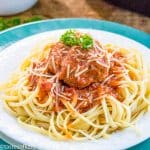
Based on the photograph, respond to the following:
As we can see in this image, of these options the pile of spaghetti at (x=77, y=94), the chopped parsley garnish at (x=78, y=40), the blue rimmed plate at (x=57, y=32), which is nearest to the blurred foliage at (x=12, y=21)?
the blue rimmed plate at (x=57, y=32)

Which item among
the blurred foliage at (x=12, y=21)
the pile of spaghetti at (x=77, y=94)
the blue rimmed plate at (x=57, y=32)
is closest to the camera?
the pile of spaghetti at (x=77, y=94)

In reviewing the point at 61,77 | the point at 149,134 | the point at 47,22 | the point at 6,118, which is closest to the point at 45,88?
the point at 61,77

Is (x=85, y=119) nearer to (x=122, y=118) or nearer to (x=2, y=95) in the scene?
(x=122, y=118)

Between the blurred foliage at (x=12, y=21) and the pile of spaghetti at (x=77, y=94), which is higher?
the blurred foliage at (x=12, y=21)

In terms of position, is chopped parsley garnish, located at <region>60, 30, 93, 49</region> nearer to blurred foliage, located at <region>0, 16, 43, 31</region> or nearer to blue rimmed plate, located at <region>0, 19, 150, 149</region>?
blue rimmed plate, located at <region>0, 19, 150, 149</region>

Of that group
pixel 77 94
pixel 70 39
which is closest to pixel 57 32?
pixel 70 39

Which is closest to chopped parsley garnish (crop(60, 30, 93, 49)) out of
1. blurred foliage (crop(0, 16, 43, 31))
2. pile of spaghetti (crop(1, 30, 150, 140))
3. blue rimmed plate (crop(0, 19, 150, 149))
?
pile of spaghetti (crop(1, 30, 150, 140))

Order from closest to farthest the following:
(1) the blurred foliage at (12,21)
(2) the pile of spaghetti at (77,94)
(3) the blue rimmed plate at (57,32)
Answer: (2) the pile of spaghetti at (77,94), (3) the blue rimmed plate at (57,32), (1) the blurred foliage at (12,21)

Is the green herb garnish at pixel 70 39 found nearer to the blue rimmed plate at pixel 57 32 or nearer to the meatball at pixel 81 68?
the meatball at pixel 81 68
